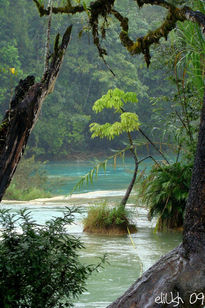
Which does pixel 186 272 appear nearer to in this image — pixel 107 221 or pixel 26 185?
pixel 107 221

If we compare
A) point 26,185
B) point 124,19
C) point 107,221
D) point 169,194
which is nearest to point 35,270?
point 124,19

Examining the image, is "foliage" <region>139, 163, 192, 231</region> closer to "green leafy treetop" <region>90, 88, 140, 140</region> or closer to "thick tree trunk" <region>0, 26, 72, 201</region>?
"green leafy treetop" <region>90, 88, 140, 140</region>

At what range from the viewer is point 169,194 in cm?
898

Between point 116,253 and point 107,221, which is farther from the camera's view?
point 107,221

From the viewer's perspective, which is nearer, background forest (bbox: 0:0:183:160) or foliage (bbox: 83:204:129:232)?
foliage (bbox: 83:204:129:232)

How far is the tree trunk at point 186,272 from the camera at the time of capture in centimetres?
310

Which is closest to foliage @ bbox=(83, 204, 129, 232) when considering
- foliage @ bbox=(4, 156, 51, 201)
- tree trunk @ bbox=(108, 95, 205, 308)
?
tree trunk @ bbox=(108, 95, 205, 308)

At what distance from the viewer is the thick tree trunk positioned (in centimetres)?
333

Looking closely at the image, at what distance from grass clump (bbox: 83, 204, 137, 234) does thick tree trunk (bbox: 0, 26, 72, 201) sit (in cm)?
623

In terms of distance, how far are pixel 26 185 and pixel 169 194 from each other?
12593mm

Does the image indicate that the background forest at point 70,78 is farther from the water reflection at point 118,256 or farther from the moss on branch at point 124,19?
the moss on branch at point 124,19

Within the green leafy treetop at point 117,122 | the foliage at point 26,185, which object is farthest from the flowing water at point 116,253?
the foliage at point 26,185

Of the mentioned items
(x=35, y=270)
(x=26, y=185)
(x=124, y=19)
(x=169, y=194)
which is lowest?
(x=26, y=185)

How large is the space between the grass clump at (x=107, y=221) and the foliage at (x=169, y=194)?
476 mm
